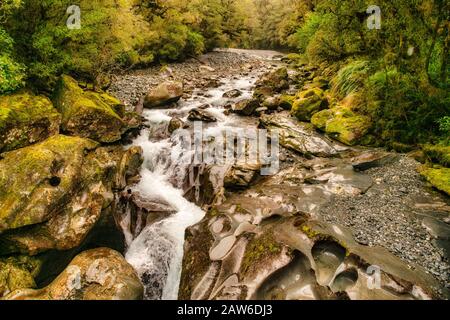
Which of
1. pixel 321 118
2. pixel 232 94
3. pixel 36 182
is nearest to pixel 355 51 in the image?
pixel 321 118

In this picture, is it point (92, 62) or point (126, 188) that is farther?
point (92, 62)

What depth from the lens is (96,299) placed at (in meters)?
6.75

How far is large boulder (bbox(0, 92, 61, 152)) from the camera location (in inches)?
353

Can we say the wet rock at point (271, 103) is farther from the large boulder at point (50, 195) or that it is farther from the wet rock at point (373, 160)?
the large boulder at point (50, 195)

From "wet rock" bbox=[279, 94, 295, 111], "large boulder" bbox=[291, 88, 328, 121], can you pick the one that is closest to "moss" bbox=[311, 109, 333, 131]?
"large boulder" bbox=[291, 88, 328, 121]

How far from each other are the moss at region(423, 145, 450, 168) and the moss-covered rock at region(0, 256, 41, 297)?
13276mm

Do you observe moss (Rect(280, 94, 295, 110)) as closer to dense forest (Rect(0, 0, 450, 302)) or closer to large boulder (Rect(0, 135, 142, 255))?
dense forest (Rect(0, 0, 450, 302))

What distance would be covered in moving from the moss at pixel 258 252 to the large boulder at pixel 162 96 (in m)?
12.6

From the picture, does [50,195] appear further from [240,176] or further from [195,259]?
[240,176]

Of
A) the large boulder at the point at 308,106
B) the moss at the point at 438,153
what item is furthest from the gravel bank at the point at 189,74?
the moss at the point at 438,153

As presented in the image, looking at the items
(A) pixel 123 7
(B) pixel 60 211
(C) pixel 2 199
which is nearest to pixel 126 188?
(B) pixel 60 211

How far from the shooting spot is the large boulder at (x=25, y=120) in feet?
29.4

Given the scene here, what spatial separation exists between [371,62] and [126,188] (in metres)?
12.2

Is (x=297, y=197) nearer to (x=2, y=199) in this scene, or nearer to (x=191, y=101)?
(x=2, y=199)
